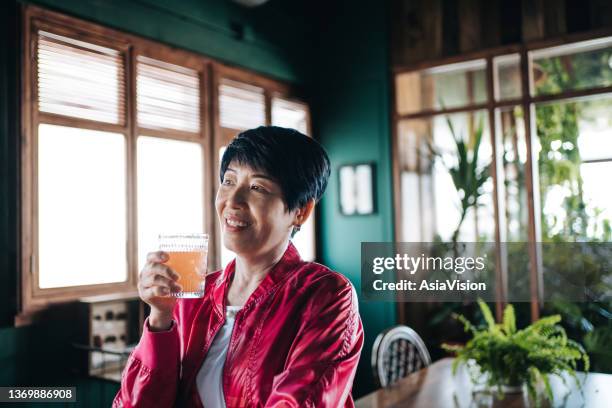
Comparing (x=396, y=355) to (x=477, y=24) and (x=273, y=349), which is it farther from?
(x=477, y=24)

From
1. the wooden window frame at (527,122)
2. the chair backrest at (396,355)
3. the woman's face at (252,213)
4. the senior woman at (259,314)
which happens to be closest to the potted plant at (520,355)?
the chair backrest at (396,355)

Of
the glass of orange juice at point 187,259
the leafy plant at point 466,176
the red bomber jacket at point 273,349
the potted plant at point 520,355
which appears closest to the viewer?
the red bomber jacket at point 273,349

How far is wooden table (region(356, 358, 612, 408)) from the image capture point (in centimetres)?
199

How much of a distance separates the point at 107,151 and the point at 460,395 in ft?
7.19

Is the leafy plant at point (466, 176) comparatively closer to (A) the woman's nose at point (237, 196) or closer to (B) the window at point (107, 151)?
(B) the window at point (107, 151)

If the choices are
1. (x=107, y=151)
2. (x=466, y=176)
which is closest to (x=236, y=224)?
(x=107, y=151)

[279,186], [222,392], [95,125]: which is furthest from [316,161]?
[95,125]

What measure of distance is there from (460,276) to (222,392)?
3258 mm

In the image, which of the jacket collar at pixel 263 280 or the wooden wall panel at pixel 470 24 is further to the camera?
the wooden wall panel at pixel 470 24

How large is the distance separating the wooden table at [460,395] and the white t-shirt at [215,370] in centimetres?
122

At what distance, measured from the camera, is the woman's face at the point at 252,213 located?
2.90 ft

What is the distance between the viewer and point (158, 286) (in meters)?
0.87

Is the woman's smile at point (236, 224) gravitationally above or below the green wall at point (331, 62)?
below

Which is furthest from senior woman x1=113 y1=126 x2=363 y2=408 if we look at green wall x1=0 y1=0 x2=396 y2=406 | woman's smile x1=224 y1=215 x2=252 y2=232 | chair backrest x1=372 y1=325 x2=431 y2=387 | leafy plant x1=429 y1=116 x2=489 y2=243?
leafy plant x1=429 y1=116 x2=489 y2=243
